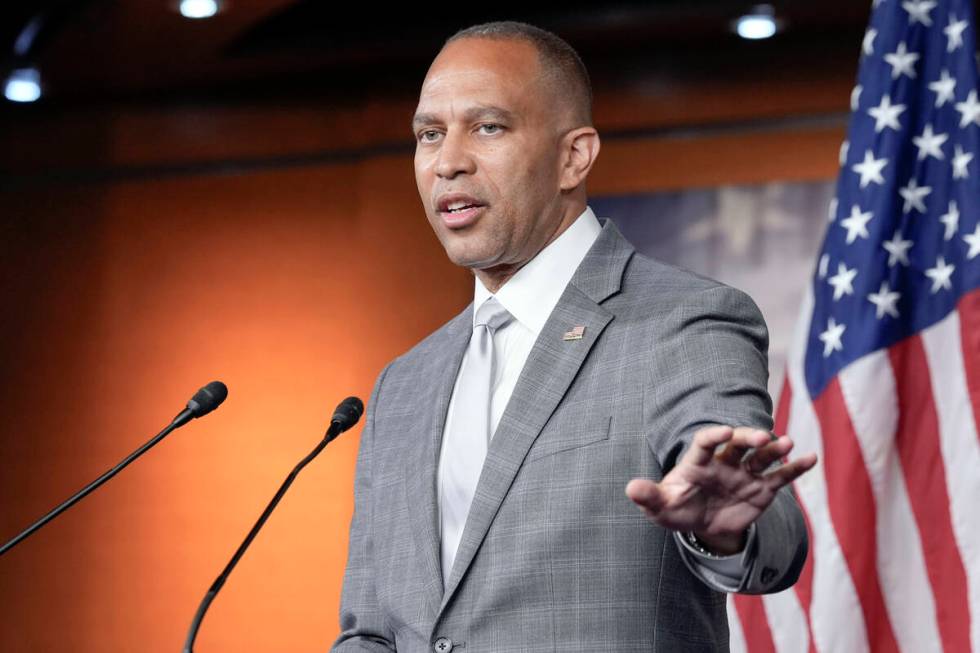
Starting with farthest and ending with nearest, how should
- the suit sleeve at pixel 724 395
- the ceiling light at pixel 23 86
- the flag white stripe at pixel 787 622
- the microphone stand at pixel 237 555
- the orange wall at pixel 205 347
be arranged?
the ceiling light at pixel 23 86, the orange wall at pixel 205 347, the flag white stripe at pixel 787 622, the microphone stand at pixel 237 555, the suit sleeve at pixel 724 395

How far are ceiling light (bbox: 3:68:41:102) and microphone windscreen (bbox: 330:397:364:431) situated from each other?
3.90 meters

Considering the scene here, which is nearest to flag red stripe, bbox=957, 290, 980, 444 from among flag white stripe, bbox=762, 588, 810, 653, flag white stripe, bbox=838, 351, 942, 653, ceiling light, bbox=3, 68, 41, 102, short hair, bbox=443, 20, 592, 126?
flag white stripe, bbox=838, 351, 942, 653

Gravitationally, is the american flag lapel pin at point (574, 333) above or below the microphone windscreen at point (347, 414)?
above

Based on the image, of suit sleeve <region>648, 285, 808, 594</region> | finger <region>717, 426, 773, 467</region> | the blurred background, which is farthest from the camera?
the blurred background

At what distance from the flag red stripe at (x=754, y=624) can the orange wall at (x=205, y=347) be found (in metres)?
2.06

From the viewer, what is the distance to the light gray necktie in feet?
5.78

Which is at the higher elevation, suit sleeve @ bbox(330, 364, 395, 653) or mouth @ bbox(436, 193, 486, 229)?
mouth @ bbox(436, 193, 486, 229)

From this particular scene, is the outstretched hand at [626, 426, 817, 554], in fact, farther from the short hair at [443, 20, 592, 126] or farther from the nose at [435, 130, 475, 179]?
the short hair at [443, 20, 592, 126]

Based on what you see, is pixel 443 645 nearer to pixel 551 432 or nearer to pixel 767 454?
pixel 551 432

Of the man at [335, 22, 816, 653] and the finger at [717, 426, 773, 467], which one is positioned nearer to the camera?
the finger at [717, 426, 773, 467]

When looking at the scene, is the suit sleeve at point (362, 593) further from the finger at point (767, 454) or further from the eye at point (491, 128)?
the finger at point (767, 454)

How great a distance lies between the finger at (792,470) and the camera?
3.98 ft

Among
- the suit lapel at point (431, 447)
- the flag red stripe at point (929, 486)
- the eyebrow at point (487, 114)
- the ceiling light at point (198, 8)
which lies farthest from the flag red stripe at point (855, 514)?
the ceiling light at point (198, 8)

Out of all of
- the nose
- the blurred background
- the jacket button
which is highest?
the blurred background
